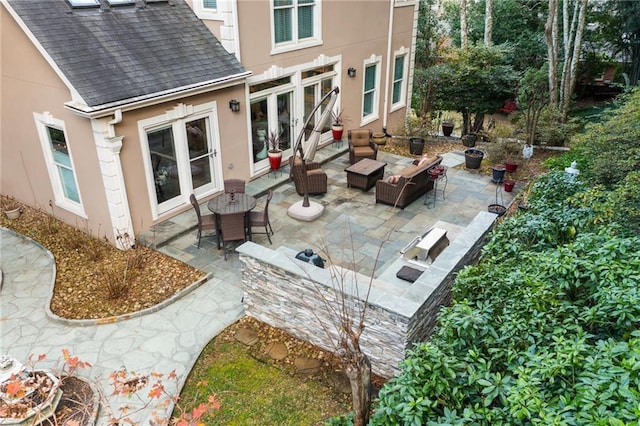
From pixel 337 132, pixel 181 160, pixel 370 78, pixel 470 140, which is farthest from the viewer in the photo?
pixel 370 78

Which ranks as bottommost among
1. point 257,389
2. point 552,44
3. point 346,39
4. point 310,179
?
point 257,389

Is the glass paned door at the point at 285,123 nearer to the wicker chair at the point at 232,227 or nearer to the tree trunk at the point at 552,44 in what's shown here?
the wicker chair at the point at 232,227

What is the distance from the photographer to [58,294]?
27.5ft

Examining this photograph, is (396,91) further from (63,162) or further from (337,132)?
(63,162)

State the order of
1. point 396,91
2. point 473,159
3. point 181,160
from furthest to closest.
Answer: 1. point 396,91
2. point 473,159
3. point 181,160

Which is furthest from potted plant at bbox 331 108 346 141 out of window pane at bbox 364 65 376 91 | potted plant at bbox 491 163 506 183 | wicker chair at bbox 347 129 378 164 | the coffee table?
potted plant at bbox 491 163 506 183

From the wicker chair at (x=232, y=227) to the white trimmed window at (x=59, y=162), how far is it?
10.9 ft

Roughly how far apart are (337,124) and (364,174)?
393cm

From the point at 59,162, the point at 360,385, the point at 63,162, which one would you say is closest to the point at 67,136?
the point at 63,162

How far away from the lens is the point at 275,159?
12.9 m

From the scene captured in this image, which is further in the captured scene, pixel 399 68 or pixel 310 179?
pixel 399 68

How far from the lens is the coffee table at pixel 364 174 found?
12.2 metres

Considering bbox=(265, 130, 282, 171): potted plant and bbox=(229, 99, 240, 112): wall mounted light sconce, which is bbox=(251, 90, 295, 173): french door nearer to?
bbox=(265, 130, 282, 171): potted plant

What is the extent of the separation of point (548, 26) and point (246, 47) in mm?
10749
